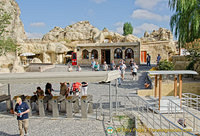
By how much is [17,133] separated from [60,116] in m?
1.89

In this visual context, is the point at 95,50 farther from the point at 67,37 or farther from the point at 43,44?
the point at 67,37

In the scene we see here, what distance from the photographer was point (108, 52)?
2819cm

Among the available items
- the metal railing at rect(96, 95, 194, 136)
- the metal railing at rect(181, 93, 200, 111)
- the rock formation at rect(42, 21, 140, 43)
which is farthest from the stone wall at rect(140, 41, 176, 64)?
the metal railing at rect(96, 95, 194, 136)

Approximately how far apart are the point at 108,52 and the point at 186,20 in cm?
1257

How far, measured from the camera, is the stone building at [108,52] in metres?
26.8

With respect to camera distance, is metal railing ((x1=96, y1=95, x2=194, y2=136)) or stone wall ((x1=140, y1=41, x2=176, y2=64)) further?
stone wall ((x1=140, y1=41, x2=176, y2=64))

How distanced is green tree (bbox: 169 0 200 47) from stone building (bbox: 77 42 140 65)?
7253mm

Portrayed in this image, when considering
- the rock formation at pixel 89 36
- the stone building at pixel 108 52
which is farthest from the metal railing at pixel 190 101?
the rock formation at pixel 89 36

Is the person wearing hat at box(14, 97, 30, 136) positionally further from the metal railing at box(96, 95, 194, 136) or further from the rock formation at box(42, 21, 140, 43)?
the rock formation at box(42, 21, 140, 43)

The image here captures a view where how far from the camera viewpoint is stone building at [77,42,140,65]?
87.9 feet

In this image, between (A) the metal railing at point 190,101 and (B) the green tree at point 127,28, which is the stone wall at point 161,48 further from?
(B) the green tree at point 127,28

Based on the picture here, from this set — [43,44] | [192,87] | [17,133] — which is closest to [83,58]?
[43,44]

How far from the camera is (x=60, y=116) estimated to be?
299 inches

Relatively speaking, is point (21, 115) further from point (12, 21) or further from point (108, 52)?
point (12, 21)
